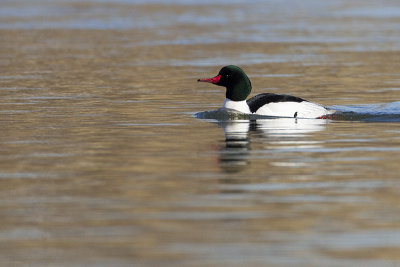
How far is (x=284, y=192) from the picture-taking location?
8.88 meters

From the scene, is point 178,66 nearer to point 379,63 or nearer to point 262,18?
point 379,63

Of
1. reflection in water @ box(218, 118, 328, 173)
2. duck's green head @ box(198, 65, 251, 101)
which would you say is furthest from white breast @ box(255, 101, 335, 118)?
duck's green head @ box(198, 65, 251, 101)

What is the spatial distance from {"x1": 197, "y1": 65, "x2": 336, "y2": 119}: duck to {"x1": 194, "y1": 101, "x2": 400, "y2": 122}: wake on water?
0.39 ft

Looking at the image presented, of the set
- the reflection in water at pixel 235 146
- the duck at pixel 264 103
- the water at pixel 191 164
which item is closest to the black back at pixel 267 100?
the duck at pixel 264 103

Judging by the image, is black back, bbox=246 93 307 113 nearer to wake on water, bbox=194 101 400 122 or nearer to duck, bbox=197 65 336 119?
duck, bbox=197 65 336 119

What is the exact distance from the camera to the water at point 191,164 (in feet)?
23.0

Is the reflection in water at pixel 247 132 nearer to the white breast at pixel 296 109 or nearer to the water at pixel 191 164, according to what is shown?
the water at pixel 191 164

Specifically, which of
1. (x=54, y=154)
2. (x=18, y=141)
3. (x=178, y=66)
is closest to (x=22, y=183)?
(x=54, y=154)

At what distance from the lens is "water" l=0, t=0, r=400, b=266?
7020 millimetres

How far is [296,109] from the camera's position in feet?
50.4

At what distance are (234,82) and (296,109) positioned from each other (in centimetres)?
134

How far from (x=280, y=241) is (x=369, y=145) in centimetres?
527

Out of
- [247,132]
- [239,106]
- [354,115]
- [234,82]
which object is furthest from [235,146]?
[234,82]

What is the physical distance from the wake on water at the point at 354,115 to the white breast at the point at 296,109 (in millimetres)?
172
